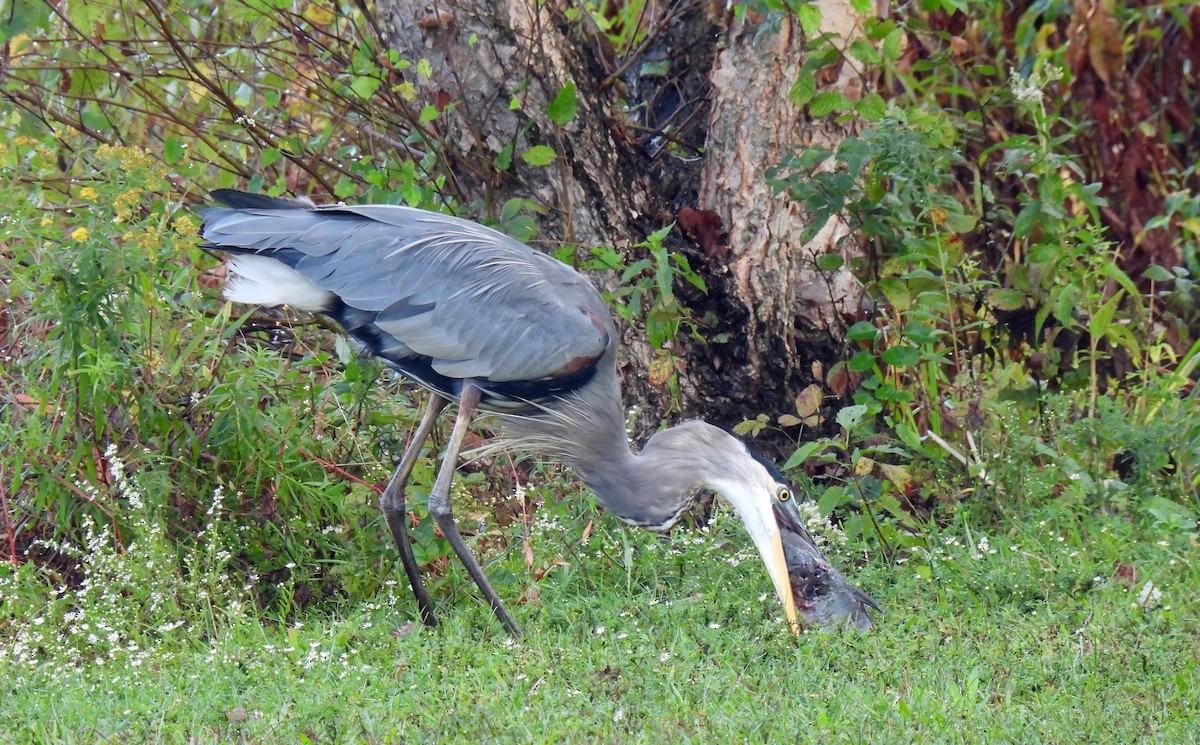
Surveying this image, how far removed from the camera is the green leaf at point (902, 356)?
17.2 ft

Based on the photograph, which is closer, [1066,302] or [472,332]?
[472,332]

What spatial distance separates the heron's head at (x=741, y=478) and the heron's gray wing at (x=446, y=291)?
46 cm

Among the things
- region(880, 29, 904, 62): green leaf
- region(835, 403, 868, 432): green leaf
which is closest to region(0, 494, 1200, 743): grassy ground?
region(835, 403, 868, 432): green leaf

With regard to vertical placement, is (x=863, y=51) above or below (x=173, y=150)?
above

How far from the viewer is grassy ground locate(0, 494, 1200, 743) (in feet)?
11.4

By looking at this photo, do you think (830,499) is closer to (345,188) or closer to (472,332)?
(472,332)

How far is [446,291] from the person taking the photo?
4.95 m

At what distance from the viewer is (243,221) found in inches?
197

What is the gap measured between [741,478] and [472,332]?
111 centimetres

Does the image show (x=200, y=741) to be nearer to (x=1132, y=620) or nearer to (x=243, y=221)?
(x=243, y=221)

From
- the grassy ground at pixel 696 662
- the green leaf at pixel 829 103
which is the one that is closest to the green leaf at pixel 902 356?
the grassy ground at pixel 696 662

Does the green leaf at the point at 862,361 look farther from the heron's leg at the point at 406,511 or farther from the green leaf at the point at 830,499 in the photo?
the heron's leg at the point at 406,511

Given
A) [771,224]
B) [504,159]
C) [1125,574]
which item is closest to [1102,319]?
[1125,574]

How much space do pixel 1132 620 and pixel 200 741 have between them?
2.81 m
